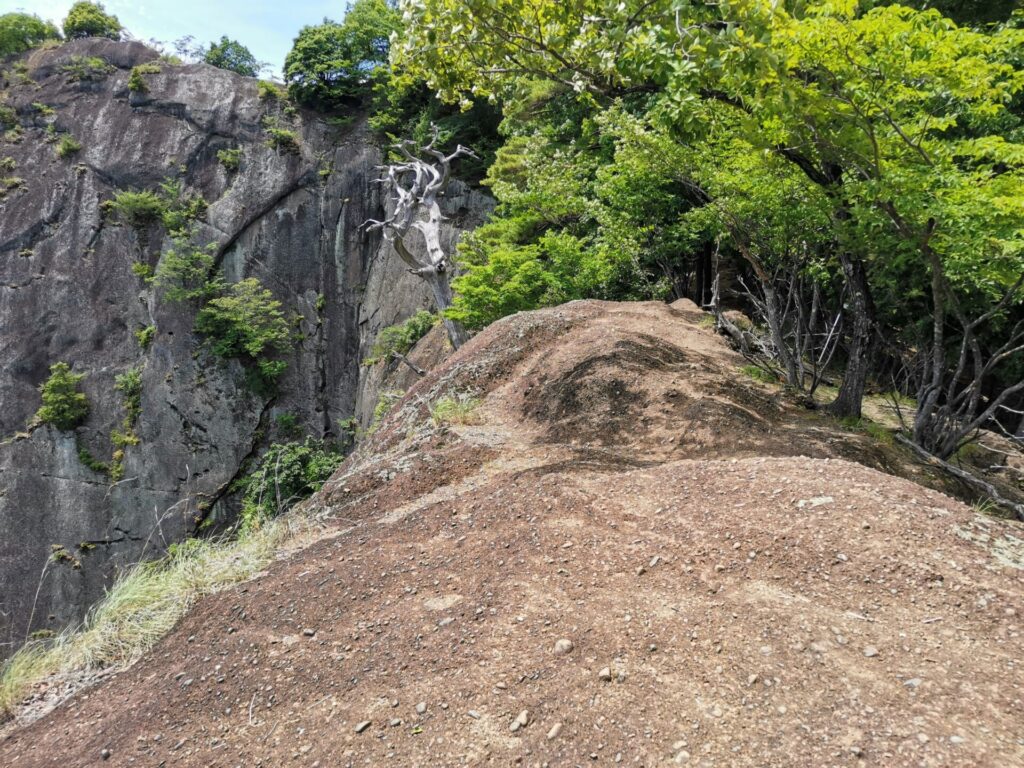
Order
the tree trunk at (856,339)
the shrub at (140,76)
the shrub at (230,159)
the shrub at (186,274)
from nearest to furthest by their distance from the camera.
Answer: the tree trunk at (856,339) < the shrub at (186,274) < the shrub at (230,159) < the shrub at (140,76)

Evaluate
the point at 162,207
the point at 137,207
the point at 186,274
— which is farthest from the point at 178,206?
the point at 186,274

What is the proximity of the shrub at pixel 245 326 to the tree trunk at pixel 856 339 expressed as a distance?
22.3 meters

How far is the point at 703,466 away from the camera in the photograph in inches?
166

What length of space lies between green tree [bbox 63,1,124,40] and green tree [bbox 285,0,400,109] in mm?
11403

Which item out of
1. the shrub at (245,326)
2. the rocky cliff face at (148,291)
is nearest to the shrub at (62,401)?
the rocky cliff face at (148,291)

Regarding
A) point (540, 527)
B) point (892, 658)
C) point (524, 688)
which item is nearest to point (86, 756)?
point (524, 688)

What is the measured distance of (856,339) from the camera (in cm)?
632

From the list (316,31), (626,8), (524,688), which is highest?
(316,31)

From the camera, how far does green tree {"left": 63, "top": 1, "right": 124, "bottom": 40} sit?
3000cm

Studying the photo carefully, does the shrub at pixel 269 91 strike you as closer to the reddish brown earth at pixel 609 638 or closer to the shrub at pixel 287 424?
the shrub at pixel 287 424

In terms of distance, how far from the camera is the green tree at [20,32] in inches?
1140

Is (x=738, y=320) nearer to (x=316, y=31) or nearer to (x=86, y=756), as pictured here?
(x=86, y=756)

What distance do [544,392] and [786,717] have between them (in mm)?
4440

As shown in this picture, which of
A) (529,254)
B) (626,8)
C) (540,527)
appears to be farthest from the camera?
(529,254)
